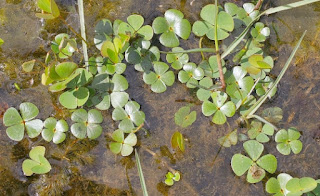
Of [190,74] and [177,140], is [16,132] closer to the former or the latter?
[177,140]

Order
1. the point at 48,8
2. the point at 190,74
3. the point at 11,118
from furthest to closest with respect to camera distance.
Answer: the point at 190,74 → the point at 11,118 → the point at 48,8

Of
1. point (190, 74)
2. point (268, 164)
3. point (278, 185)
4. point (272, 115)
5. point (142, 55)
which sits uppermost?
point (142, 55)

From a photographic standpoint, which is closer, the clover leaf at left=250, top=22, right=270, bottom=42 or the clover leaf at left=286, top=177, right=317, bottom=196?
the clover leaf at left=286, top=177, right=317, bottom=196

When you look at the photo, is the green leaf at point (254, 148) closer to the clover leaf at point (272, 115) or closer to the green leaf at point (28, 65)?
the clover leaf at point (272, 115)

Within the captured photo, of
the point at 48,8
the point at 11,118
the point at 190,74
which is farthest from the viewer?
the point at 190,74

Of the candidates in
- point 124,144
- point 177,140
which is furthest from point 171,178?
point 124,144

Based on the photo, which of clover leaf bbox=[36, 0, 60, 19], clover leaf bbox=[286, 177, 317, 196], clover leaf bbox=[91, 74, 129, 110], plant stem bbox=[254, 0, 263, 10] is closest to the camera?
clover leaf bbox=[36, 0, 60, 19]

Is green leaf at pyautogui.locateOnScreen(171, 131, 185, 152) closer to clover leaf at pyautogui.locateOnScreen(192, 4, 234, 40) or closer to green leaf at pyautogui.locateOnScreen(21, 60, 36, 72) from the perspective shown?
clover leaf at pyautogui.locateOnScreen(192, 4, 234, 40)

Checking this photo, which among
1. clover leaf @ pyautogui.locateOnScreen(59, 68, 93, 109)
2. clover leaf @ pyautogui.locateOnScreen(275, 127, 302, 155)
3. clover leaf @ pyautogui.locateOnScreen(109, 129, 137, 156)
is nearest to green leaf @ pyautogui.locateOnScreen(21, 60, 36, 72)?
clover leaf @ pyautogui.locateOnScreen(59, 68, 93, 109)
